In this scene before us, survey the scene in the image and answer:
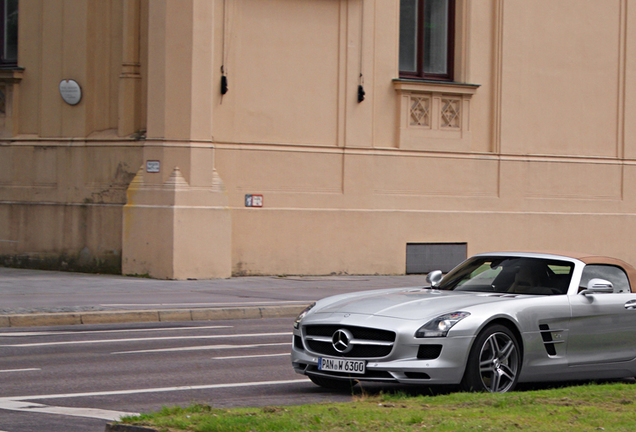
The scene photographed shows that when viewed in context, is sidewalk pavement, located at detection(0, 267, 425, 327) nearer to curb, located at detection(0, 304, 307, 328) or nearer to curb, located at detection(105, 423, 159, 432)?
curb, located at detection(0, 304, 307, 328)

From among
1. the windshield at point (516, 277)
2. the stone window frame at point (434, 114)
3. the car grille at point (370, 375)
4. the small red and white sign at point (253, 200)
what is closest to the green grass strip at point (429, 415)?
the car grille at point (370, 375)

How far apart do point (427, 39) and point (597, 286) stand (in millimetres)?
15944

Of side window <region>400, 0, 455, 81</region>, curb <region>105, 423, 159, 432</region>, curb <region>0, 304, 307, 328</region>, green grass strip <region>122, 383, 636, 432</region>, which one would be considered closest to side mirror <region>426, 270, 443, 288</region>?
green grass strip <region>122, 383, 636, 432</region>

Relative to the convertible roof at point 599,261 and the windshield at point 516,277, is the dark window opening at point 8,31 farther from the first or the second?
the convertible roof at point 599,261

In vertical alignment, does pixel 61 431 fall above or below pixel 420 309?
below

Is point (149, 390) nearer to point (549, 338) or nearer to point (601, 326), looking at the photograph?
point (549, 338)

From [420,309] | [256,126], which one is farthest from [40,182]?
[420,309]

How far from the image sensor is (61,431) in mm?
6535

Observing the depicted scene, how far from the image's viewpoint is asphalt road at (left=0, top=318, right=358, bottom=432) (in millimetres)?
7512

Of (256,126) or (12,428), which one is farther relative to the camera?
(256,126)

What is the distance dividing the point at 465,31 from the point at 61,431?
754 inches

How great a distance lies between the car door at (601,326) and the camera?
28.8 feet

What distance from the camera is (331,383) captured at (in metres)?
8.66

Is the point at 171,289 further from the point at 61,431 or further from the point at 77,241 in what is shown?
the point at 61,431
